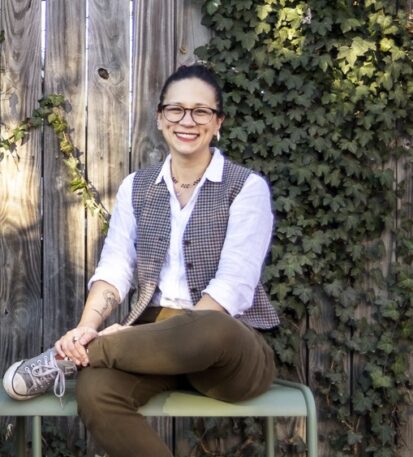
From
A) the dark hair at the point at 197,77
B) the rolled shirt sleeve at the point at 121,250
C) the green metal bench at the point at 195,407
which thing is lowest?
the green metal bench at the point at 195,407

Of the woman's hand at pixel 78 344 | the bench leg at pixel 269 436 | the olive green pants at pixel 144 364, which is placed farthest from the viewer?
the bench leg at pixel 269 436

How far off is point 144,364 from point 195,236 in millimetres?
520

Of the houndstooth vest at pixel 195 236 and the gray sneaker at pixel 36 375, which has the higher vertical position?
the houndstooth vest at pixel 195 236

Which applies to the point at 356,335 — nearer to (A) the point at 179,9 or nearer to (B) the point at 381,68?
(B) the point at 381,68

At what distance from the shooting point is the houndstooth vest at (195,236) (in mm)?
2646

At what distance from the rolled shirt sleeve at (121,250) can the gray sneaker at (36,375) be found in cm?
38

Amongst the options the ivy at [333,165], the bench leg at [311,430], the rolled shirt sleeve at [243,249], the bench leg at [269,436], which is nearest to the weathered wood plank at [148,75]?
the ivy at [333,165]

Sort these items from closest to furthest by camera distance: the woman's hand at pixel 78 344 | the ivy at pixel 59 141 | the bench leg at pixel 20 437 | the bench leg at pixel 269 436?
the woman's hand at pixel 78 344 → the bench leg at pixel 20 437 → the bench leg at pixel 269 436 → the ivy at pixel 59 141

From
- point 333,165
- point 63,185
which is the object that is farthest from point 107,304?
point 333,165

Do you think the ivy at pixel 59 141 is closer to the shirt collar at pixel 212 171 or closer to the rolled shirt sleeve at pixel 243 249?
the shirt collar at pixel 212 171

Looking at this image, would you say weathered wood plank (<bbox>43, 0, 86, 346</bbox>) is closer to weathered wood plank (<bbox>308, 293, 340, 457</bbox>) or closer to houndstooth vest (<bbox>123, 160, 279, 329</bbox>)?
houndstooth vest (<bbox>123, 160, 279, 329</bbox>)

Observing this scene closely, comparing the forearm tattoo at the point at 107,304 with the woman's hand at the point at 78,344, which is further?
the forearm tattoo at the point at 107,304

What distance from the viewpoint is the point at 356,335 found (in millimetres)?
3582

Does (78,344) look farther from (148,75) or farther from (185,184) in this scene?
(148,75)
